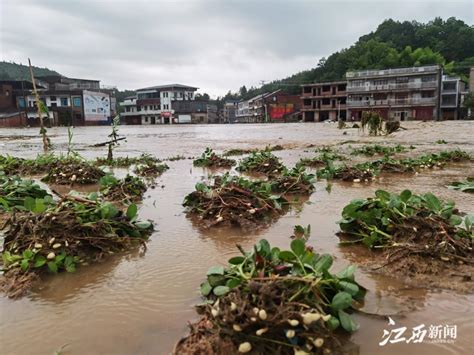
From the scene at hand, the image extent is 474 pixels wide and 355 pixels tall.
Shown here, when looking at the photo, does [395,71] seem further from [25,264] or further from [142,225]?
[25,264]

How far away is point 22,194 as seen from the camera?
18.0 ft

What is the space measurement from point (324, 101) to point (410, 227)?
74.9 metres

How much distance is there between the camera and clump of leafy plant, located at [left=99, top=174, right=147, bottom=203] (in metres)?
5.87

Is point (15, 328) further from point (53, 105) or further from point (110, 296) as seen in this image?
point (53, 105)

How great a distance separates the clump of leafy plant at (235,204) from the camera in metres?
4.53

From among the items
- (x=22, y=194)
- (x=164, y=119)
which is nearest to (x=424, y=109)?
(x=164, y=119)

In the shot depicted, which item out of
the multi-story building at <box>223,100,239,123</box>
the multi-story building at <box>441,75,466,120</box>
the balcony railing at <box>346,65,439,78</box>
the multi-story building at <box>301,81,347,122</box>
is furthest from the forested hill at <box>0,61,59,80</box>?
the multi-story building at <box>441,75,466,120</box>

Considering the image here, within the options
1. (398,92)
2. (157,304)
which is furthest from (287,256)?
(398,92)

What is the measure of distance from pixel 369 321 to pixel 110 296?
6.05ft

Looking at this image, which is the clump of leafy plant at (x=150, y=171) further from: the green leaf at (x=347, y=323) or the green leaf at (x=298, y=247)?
the green leaf at (x=347, y=323)

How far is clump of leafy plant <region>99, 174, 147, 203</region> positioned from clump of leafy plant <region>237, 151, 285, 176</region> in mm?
3244

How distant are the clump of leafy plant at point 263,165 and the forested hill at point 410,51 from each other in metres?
78.3

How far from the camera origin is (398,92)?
6406 cm

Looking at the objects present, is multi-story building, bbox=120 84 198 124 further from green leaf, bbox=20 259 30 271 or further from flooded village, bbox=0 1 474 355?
green leaf, bbox=20 259 30 271
